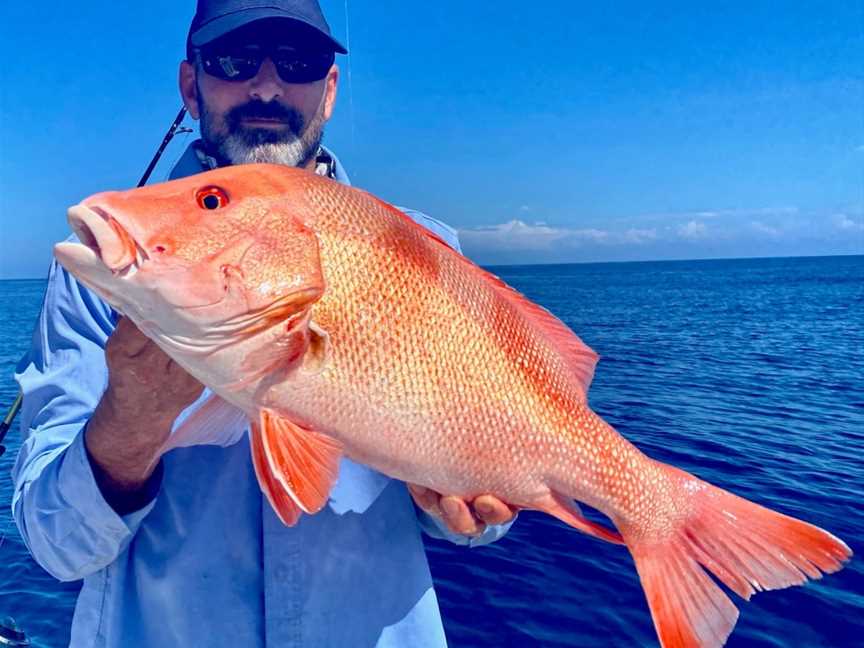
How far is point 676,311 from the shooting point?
39594mm

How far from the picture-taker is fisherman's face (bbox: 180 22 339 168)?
8.75 ft

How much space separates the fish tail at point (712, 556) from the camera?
76.5 inches

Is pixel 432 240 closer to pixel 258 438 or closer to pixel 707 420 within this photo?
pixel 258 438

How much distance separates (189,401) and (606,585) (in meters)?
5.87

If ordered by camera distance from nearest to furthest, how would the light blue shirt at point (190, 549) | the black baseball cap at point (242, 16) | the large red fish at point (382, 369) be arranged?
the large red fish at point (382, 369) < the light blue shirt at point (190, 549) < the black baseball cap at point (242, 16)

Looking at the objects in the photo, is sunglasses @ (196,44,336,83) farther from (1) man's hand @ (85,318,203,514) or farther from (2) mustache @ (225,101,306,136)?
(1) man's hand @ (85,318,203,514)

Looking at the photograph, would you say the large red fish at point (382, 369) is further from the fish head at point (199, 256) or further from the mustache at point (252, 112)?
the mustache at point (252, 112)

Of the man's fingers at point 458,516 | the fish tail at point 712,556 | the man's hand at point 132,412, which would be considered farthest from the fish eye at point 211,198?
the fish tail at point 712,556

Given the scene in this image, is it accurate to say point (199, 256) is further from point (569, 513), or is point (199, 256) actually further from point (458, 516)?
point (569, 513)

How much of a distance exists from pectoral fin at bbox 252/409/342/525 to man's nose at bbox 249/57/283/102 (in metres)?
1.56

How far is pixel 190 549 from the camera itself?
2137 millimetres

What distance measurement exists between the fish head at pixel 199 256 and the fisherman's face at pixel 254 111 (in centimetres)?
100

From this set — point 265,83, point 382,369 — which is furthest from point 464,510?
point 265,83

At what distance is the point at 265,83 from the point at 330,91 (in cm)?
42
